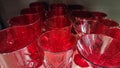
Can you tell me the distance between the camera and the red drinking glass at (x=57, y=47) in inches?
15.5

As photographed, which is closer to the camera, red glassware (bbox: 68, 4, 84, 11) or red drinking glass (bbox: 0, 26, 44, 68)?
red drinking glass (bbox: 0, 26, 44, 68)

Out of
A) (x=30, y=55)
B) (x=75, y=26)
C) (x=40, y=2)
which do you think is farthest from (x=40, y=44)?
(x=40, y=2)

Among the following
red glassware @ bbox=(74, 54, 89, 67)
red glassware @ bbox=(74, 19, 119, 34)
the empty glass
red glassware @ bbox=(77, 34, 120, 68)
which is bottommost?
red glassware @ bbox=(74, 54, 89, 67)

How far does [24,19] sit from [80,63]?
23 cm

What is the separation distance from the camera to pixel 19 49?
0.40 metres

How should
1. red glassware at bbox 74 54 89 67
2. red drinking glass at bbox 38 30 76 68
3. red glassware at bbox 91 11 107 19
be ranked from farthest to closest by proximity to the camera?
red glassware at bbox 91 11 107 19 < red glassware at bbox 74 54 89 67 < red drinking glass at bbox 38 30 76 68

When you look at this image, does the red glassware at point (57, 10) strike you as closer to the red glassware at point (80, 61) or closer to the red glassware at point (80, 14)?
the red glassware at point (80, 14)

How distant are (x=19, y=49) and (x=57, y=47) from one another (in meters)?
0.11

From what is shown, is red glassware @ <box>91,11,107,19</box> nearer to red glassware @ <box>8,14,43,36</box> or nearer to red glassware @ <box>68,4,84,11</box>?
red glassware @ <box>68,4,84,11</box>

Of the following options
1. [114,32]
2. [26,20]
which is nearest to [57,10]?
[26,20]

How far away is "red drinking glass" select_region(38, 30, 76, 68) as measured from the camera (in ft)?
1.29

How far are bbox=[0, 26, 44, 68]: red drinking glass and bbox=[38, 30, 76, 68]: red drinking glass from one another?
24mm

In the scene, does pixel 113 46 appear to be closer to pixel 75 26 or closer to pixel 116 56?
pixel 116 56

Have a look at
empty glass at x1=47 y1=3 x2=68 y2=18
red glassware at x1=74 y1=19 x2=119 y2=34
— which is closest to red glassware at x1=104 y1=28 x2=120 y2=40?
red glassware at x1=74 y1=19 x2=119 y2=34
